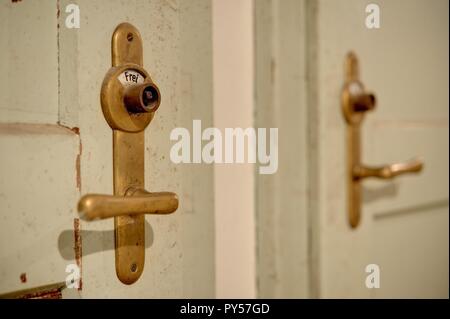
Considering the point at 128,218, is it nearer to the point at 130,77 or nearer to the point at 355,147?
the point at 130,77

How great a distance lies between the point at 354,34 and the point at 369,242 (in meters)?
0.30

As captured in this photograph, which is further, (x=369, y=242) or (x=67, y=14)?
(x=369, y=242)

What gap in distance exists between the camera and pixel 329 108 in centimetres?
55

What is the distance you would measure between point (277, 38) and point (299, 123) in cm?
11

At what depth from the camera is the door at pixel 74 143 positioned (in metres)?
0.29

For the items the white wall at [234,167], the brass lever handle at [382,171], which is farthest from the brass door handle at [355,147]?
the white wall at [234,167]

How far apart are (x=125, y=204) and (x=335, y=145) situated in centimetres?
35

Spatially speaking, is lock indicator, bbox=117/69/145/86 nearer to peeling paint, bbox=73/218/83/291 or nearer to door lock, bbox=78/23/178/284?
door lock, bbox=78/23/178/284

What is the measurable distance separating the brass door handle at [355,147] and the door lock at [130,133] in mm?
312

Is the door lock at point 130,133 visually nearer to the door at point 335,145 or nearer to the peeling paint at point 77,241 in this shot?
the peeling paint at point 77,241

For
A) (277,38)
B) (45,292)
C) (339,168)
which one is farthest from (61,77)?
(339,168)
